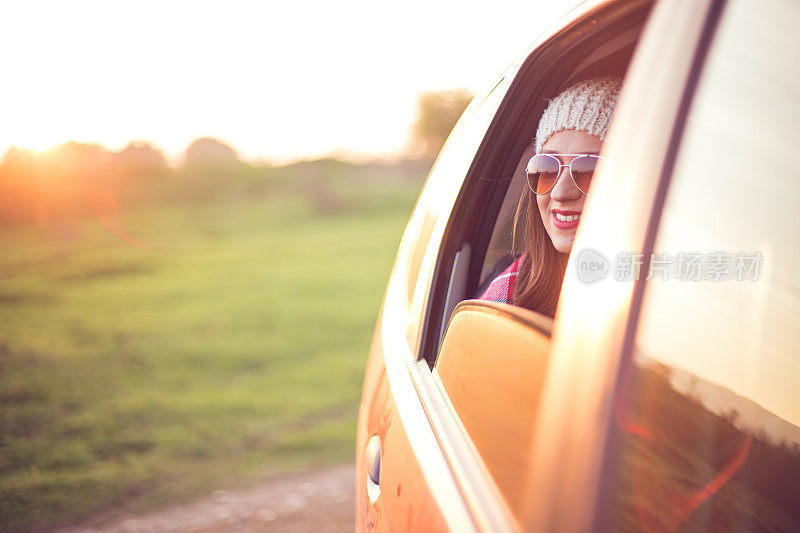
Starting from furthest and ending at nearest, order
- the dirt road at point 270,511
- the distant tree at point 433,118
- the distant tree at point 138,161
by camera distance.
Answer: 1. the distant tree at point 433,118
2. the distant tree at point 138,161
3. the dirt road at point 270,511

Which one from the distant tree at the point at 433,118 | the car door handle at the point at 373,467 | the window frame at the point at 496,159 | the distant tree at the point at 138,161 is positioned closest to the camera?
the car door handle at the point at 373,467

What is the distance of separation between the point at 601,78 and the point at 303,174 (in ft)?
113

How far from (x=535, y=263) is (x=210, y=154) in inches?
1321

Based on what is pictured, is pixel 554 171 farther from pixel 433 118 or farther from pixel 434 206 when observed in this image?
pixel 433 118

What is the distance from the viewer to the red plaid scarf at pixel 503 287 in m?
1.81

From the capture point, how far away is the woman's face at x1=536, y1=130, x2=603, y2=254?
174cm

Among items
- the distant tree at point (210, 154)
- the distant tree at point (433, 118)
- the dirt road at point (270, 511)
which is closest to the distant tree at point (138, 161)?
the distant tree at point (210, 154)

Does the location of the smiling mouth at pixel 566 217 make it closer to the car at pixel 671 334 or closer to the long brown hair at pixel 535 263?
the long brown hair at pixel 535 263

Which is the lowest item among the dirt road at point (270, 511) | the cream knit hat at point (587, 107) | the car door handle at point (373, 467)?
the dirt road at point (270, 511)

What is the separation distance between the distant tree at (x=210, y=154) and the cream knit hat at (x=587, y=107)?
3217cm

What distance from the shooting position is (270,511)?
375 centimetres

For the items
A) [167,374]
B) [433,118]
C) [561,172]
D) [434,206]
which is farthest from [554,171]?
[433,118]

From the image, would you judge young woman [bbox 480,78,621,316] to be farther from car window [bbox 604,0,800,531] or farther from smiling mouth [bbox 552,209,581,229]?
car window [bbox 604,0,800,531]

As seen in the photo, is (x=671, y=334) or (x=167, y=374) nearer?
(x=671, y=334)
